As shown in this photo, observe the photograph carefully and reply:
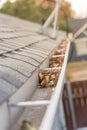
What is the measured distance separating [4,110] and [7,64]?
2.23ft

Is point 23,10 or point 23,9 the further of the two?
point 23,9

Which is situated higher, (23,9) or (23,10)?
(23,9)

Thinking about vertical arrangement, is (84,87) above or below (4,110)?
above

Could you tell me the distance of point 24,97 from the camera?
3.82 m

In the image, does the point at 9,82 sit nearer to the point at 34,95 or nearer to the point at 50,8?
the point at 34,95

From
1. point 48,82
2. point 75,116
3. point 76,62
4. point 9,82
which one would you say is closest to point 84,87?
point 75,116

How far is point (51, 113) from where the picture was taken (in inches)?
101

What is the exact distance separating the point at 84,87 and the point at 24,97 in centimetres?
872

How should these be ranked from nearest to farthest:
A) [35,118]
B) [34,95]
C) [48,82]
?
[35,118] → [34,95] → [48,82]

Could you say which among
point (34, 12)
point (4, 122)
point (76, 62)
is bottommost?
point (4, 122)

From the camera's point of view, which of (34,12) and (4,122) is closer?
(4,122)

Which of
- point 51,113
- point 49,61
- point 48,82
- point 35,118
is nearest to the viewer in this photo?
point 51,113

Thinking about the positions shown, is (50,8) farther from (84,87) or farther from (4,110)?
(4,110)

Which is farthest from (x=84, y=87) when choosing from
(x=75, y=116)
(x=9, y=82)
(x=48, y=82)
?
(x=9, y=82)
